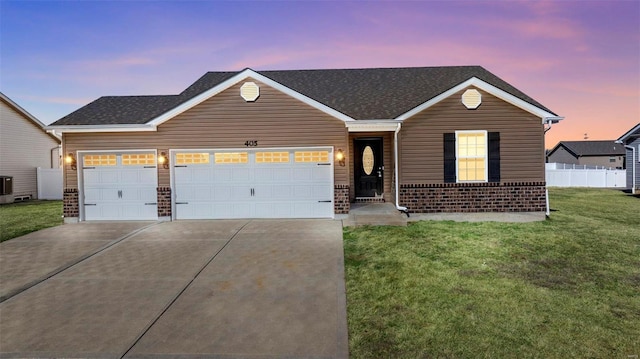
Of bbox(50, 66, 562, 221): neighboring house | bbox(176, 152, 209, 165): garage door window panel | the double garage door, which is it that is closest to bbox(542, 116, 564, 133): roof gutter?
bbox(50, 66, 562, 221): neighboring house

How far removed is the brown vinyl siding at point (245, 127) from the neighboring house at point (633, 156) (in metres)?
21.2

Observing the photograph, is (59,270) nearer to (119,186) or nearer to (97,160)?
(119,186)

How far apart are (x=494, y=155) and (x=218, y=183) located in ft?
31.8

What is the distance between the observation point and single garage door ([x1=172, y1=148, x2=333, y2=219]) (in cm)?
1052

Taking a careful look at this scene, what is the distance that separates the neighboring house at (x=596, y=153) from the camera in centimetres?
4725

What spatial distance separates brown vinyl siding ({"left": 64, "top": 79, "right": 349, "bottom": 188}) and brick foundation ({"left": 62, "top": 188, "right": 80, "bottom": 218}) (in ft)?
7.28

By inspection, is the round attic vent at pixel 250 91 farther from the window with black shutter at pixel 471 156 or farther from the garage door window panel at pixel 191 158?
the window with black shutter at pixel 471 156

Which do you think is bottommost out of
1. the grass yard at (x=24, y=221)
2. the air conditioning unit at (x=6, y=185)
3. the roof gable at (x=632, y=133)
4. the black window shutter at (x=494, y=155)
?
the grass yard at (x=24, y=221)

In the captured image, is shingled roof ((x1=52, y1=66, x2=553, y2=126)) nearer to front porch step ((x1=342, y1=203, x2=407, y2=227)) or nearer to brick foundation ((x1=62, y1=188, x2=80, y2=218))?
brick foundation ((x1=62, y1=188, x2=80, y2=218))

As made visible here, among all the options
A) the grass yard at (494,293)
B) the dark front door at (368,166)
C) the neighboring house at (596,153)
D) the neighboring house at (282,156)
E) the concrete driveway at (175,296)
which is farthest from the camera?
the neighboring house at (596,153)

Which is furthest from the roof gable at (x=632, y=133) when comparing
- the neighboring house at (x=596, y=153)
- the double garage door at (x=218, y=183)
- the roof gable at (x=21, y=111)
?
the roof gable at (x=21, y=111)

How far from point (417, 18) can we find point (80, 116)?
1467 cm

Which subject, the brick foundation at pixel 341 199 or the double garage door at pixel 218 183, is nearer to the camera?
the brick foundation at pixel 341 199

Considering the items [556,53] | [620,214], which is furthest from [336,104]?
[556,53]
